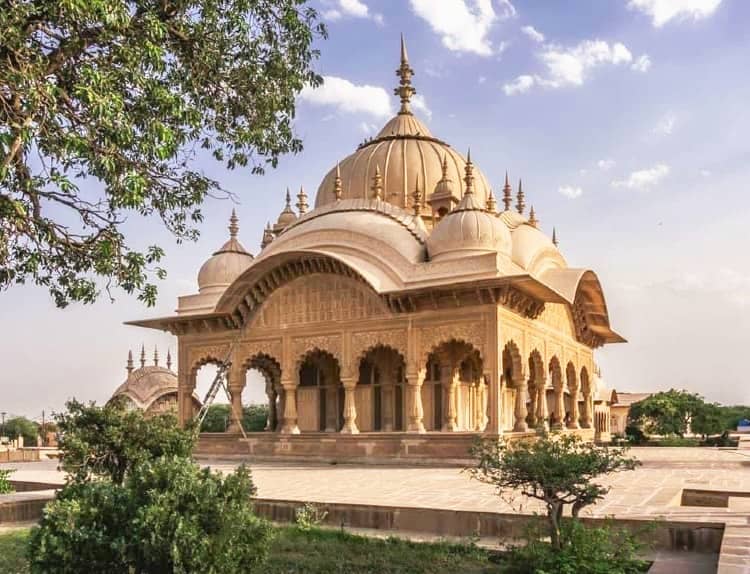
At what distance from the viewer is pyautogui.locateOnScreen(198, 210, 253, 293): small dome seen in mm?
A: 20953

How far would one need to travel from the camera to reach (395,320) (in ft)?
54.7

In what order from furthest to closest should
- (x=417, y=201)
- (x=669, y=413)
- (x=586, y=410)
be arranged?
1. (x=669, y=413)
2. (x=586, y=410)
3. (x=417, y=201)

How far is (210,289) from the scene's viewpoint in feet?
68.3

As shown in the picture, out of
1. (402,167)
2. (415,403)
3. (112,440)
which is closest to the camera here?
(112,440)

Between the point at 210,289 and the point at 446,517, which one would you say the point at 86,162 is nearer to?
the point at 446,517

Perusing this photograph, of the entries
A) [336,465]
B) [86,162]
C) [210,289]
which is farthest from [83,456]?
[210,289]

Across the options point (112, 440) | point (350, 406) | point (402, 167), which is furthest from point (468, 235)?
point (112, 440)

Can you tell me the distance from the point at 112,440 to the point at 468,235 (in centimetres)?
1037

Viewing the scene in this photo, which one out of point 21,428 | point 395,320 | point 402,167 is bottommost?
point 21,428

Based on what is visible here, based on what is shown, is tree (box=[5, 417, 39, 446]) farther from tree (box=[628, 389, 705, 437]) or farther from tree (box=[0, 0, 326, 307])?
tree (box=[0, 0, 326, 307])

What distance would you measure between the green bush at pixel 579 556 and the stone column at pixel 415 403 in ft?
34.2

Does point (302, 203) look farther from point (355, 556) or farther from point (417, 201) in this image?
point (355, 556)

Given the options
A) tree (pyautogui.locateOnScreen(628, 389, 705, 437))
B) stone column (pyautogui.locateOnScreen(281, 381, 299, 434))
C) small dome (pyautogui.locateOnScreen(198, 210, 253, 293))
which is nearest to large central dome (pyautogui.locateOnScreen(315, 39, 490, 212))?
small dome (pyautogui.locateOnScreen(198, 210, 253, 293))

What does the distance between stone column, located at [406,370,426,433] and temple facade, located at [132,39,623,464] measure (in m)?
0.03
